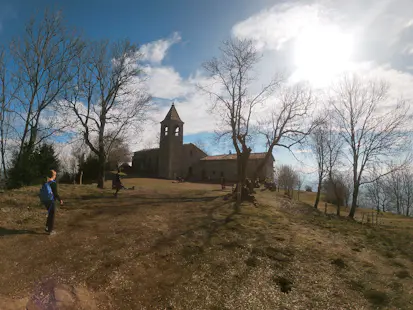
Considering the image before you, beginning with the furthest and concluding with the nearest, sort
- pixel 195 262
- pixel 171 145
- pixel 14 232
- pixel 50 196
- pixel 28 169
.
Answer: pixel 171 145, pixel 28 169, pixel 14 232, pixel 50 196, pixel 195 262

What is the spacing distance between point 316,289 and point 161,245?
15.7ft

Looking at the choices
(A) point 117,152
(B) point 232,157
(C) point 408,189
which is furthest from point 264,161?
(C) point 408,189

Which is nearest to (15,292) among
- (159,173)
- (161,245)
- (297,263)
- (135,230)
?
(161,245)

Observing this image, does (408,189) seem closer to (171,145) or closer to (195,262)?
(171,145)

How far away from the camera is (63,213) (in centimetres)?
1096

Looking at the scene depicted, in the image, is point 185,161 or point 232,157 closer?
point 232,157

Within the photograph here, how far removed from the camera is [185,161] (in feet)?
156

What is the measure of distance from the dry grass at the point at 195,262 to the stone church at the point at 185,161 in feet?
105

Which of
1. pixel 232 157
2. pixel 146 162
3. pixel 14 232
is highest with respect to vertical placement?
pixel 232 157

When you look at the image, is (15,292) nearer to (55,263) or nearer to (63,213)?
(55,263)

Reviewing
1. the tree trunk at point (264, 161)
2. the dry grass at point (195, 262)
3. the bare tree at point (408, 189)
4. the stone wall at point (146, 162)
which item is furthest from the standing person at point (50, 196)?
the bare tree at point (408, 189)

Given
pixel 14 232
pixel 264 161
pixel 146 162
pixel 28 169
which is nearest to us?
pixel 14 232

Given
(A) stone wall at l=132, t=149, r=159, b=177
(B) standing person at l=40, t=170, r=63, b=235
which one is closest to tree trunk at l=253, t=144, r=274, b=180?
(B) standing person at l=40, t=170, r=63, b=235

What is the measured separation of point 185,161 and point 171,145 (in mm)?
5092
